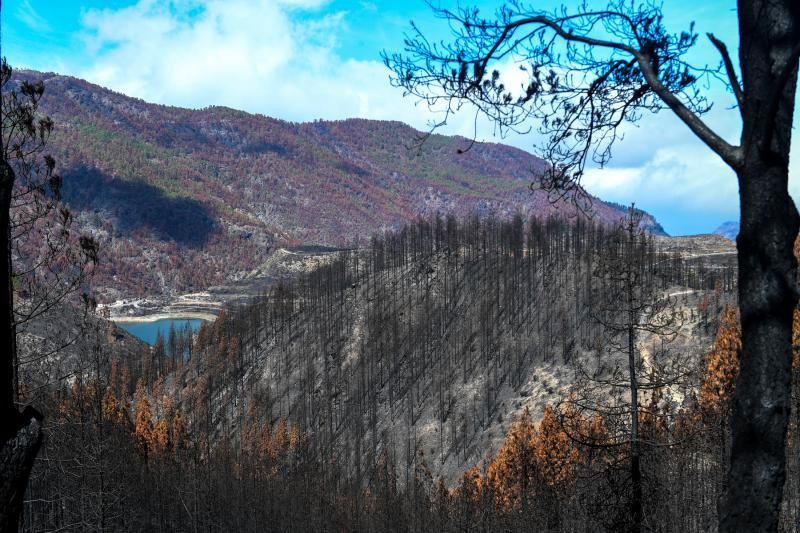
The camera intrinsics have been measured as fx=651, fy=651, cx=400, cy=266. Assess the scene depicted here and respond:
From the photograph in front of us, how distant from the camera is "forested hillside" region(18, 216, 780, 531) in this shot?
1486 inches

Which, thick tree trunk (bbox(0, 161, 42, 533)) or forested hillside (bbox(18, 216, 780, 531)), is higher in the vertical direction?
thick tree trunk (bbox(0, 161, 42, 533))

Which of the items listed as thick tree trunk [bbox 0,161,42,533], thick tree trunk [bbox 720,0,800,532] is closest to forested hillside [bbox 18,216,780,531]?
thick tree trunk [bbox 0,161,42,533]

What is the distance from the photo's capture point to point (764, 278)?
4242 millimetres

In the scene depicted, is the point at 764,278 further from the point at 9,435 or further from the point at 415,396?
the point at 415,396

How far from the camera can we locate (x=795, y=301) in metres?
4.17

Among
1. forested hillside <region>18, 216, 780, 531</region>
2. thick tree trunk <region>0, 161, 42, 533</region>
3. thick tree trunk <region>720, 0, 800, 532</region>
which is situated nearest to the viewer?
thick tree trunk <region>0, 161, 42, 533</region>

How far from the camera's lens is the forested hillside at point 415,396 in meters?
37.8

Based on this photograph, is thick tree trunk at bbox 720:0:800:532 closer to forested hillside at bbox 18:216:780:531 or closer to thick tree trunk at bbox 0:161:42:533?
thick tree trunk at bbox 0:161:42:533

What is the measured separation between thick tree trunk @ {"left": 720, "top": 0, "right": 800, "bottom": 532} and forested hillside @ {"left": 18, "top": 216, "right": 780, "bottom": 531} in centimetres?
803

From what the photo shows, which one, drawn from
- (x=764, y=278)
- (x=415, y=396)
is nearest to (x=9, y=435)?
(x=764, y=278)

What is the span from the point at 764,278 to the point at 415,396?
Result: 95.6 m

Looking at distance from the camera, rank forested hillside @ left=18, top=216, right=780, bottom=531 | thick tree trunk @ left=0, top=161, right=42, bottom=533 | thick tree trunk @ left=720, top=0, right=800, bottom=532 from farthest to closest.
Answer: forested hillside @ left=18, top=216, right=780, bottom=531
thick tree trunk @ left=720, top=0, right=800, bottom=532
thick tree trunk @ left=0, top=161, right=42, bottom=533

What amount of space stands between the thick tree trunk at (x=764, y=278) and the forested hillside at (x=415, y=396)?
8.03 m

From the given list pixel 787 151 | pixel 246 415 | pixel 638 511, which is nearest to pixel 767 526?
pixel 787 151
